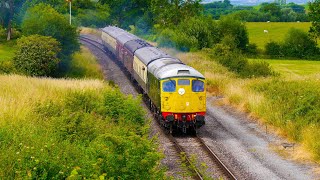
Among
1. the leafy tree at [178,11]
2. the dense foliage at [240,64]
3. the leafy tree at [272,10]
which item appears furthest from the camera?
the leafy tree at [272,10]

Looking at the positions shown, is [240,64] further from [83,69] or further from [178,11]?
[178,11]

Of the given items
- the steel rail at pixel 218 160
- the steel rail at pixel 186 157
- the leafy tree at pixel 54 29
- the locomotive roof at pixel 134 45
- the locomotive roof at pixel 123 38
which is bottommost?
the steel rail at pixel 218 160

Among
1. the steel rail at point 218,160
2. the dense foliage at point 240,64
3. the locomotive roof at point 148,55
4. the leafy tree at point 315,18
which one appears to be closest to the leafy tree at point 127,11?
the leafy tree at point 315,18

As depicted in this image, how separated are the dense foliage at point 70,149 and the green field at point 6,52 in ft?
83.7

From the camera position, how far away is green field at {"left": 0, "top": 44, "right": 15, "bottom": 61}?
4059cm

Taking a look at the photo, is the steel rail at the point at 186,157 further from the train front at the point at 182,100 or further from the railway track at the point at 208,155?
the train front at the point at 182,100

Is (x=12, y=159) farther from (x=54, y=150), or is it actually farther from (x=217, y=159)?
(x=217, y=159)

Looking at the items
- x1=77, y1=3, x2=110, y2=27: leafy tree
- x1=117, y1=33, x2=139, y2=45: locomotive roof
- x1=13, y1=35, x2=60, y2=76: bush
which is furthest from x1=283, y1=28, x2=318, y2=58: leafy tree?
x1=13, y1=35, x2=60, y2=76: bush

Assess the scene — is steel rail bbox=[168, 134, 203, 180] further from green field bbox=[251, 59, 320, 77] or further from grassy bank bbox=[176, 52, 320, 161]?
green field bbox=[251, 59, 320, 77]

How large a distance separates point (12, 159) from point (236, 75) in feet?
87.6

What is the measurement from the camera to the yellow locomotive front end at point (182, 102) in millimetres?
19828

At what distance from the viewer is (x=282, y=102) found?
904 inches

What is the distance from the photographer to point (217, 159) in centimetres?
1648

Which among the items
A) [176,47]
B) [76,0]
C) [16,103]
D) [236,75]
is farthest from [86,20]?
[16,103]
